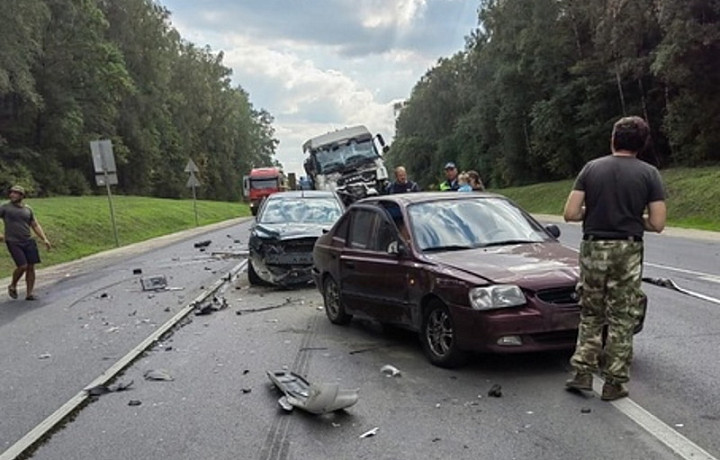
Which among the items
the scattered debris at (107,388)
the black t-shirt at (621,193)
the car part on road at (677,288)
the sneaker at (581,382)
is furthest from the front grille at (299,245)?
the black t-shirt at (621,193)

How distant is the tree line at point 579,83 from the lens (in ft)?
119

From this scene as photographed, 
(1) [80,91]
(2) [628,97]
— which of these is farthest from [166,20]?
(2) [628,97]

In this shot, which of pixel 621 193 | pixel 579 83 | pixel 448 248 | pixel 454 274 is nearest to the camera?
pixel 621 193

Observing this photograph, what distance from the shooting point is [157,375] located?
6.87m

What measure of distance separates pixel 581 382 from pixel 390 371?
5.59 feet

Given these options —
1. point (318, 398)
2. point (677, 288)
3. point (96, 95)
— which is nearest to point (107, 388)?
point (318, 398)

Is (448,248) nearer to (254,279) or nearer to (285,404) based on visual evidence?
(285,404)

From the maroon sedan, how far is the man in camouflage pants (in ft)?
2.21

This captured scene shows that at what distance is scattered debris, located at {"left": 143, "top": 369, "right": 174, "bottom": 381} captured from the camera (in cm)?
679

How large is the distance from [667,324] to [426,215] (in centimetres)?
294

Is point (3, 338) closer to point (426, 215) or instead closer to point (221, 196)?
point (426, 215)

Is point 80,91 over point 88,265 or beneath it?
over

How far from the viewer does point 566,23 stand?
181 feet

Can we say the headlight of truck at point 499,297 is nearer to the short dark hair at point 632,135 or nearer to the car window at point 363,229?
the short dark hair at point 632,135
